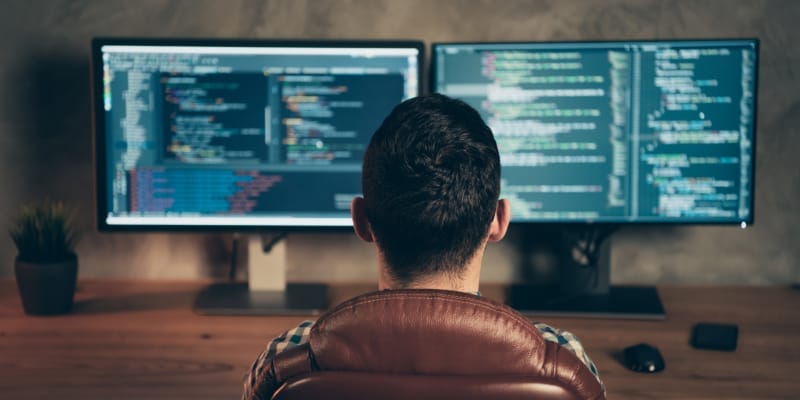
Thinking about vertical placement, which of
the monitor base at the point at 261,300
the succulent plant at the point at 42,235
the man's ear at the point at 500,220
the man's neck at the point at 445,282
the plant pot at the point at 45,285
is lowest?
the monitor base at the point at 261,300

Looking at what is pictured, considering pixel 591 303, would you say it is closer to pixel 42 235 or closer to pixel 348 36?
pixel 348 36

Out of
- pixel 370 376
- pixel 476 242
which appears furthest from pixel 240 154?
pixel 370 376

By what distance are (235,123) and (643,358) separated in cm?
90

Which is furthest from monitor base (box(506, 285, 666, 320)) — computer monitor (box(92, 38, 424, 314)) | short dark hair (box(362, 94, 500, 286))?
short dark hair (box(362, 94, 500, 286))

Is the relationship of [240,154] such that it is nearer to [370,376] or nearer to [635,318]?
[635,318]

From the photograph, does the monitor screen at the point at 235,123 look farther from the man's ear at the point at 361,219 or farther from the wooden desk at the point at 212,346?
the man's ear at the point at 361,219

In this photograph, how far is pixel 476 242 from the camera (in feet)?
3.54

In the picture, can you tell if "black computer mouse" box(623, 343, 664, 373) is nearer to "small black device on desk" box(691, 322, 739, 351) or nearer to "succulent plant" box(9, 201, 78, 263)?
"small black device on desk" box(691, 322, 739, 351)

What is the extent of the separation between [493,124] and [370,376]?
42.6 inches

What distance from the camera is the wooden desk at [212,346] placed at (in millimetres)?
1500

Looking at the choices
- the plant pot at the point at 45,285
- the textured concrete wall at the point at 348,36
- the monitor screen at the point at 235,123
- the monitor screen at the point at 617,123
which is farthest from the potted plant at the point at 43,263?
the monitor screen at the point at 617,123

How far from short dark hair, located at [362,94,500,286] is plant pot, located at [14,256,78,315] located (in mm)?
989

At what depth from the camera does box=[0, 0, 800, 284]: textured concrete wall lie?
6.61 feet

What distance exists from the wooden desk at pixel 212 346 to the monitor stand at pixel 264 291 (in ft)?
0.14
